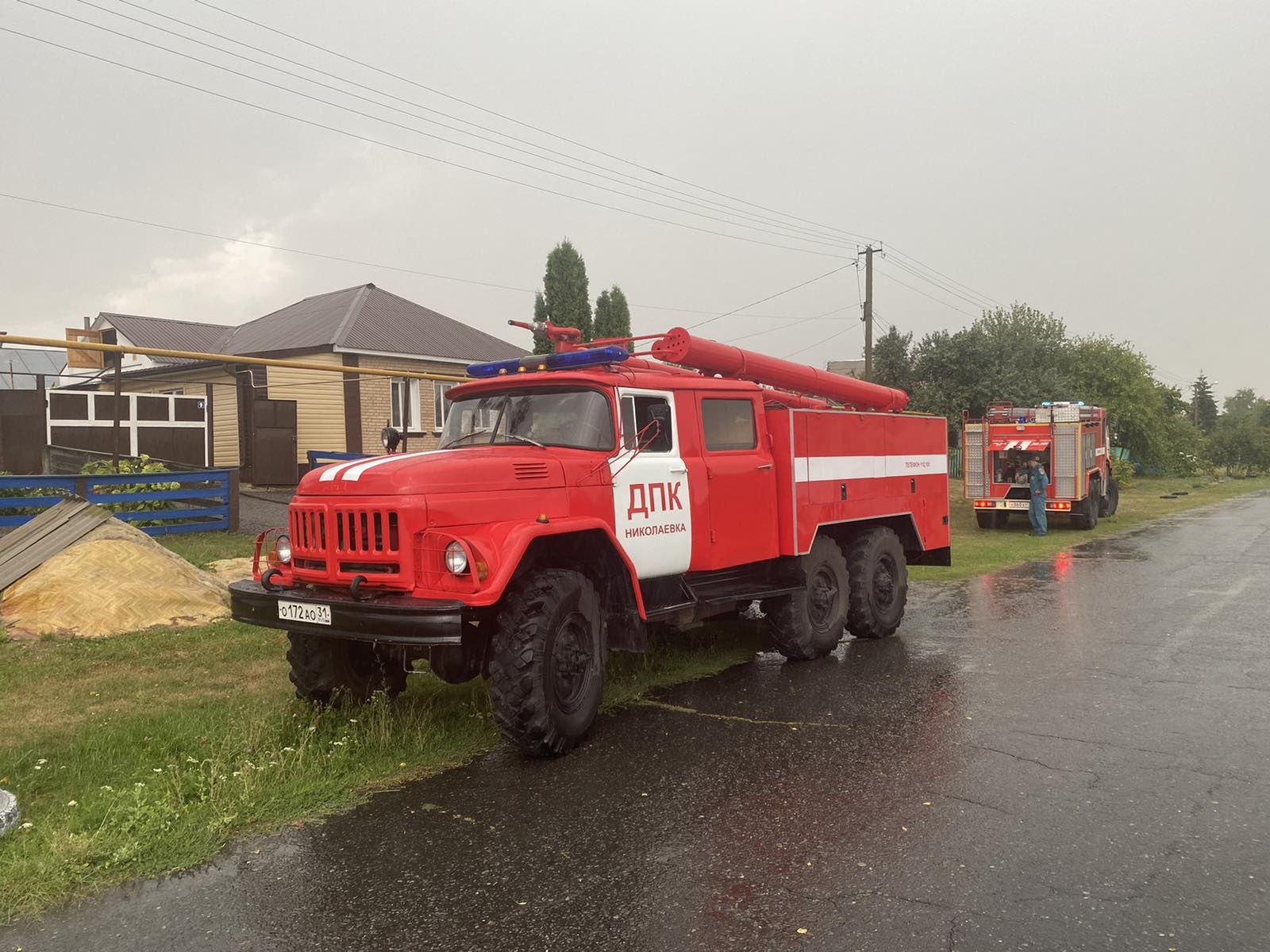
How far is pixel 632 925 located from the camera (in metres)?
3.52

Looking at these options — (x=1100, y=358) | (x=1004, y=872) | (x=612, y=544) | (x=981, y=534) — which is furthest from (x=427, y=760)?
(x=1100, y=358)

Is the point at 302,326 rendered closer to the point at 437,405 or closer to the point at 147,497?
the point at 437,405

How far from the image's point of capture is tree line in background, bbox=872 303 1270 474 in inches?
1083

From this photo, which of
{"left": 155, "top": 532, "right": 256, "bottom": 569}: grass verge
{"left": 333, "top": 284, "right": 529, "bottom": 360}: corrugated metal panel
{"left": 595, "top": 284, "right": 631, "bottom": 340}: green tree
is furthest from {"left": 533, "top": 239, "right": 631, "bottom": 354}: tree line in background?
{"left": 155, "top": 532, "right": 256, "bottom": 569}: grass verge

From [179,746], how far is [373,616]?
1.66 meters

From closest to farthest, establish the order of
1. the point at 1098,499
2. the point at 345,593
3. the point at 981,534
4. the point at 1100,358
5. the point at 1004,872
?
the point at 1004,872 → the point at 345,593 → the point at 981,534 → the point at 1098,499 → the point at 1100,358

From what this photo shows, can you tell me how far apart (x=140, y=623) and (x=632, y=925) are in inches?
276

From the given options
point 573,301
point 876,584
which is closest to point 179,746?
point 876,584

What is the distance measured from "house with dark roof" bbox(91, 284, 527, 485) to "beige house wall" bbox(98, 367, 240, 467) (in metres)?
0.03

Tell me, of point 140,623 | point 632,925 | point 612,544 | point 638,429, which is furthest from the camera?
point 140,623

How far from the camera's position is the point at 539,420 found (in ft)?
20.7

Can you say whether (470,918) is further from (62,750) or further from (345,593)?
(62,750)

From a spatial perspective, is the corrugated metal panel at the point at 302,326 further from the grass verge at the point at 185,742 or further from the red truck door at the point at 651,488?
the red truck door at the point at 651,488

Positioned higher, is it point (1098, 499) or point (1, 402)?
point (1, 402)
